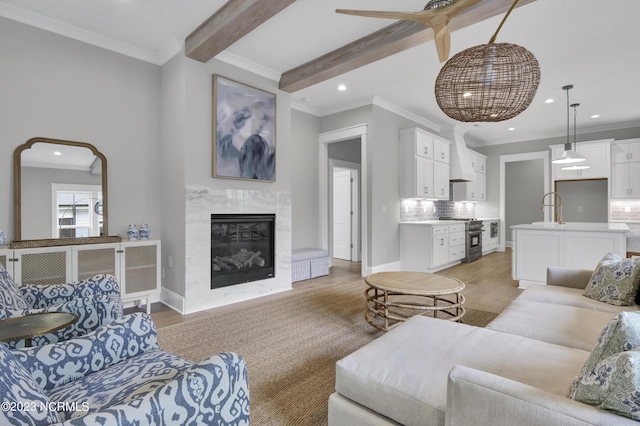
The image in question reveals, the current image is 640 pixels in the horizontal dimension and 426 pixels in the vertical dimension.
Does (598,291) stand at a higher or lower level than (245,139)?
lower

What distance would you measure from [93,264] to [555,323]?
→ 3803 millimetres

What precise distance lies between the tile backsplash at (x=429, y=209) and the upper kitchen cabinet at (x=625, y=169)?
277cm

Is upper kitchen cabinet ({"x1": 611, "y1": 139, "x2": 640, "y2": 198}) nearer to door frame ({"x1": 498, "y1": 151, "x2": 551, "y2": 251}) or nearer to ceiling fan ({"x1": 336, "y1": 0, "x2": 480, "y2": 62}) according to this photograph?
door frame ({"x1": 498, "y1": 151, "x2": 551, "y2": 251})

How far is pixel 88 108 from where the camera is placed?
10.9ft

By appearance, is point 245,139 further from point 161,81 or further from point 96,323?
point 96,323

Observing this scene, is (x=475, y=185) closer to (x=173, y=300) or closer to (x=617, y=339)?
(x=173, y=300)

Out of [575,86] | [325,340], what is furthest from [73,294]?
[575,86]

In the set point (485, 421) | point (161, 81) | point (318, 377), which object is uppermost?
point (161, 81)

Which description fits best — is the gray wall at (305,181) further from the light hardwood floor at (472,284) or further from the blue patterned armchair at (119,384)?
the blue patterned armchair at (119,384)

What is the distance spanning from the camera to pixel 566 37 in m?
3.22

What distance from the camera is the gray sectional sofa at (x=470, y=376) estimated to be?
0.94 meters

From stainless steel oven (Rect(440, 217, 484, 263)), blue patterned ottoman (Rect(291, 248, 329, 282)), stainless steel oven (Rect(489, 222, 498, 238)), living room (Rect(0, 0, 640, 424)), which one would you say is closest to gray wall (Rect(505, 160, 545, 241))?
stainless steel oven (Rect(489, 222, 498, 238))

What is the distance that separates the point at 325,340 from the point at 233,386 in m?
1.74

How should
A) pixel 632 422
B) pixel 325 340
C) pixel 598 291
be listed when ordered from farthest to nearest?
pixel 325 340 → pixel 598 291 → pixel 632 422
